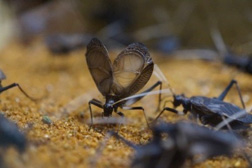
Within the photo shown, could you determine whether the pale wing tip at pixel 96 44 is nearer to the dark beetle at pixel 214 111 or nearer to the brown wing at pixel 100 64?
the brown wing at pixel 100 64

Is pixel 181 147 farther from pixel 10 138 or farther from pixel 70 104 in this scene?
pixel 70 104

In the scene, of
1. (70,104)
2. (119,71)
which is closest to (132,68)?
(119,71)

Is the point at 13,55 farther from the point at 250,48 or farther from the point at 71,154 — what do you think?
the point at 71,154

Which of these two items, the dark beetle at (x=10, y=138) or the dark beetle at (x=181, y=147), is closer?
the dark beetle at (x=181, y=147)

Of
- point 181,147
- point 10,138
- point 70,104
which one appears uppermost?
point 70,104

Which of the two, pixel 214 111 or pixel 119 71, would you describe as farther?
pixel 214 111

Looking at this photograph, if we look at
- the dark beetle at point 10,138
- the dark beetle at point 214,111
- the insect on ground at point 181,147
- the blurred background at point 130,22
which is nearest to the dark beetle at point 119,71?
the dark beetle at point 214,111
